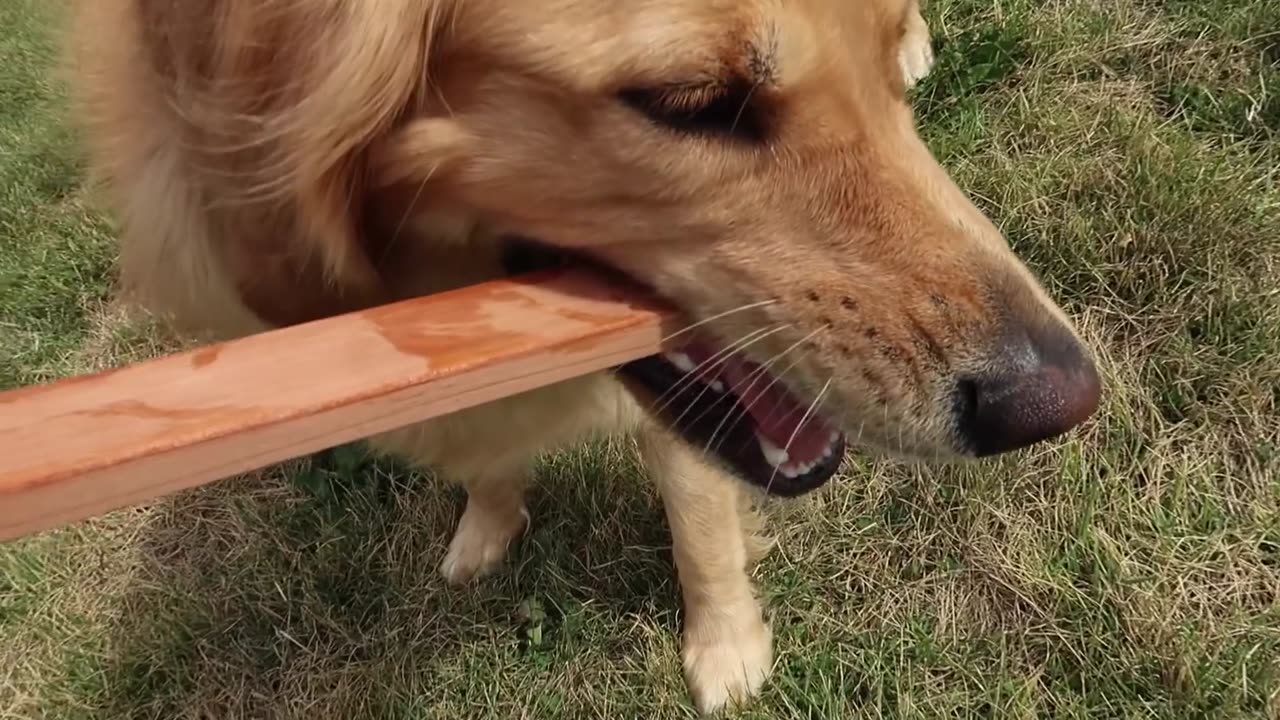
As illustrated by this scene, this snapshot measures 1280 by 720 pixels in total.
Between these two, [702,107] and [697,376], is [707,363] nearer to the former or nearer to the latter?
[697,376]

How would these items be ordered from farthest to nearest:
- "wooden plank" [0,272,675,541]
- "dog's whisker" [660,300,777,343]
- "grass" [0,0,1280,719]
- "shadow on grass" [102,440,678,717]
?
"shadow on grass" [102,440,678,717] < "grass" [0,0,1280,719] < "dog's whisker" [660,300,777,343] < "wooden plank" [0,272,675,541]

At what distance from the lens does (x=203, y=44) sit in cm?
120

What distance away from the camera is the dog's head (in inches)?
46.3

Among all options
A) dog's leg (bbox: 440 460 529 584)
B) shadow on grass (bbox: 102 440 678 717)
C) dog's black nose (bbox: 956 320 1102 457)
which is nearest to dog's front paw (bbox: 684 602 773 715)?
shadow on grass (bbox: 102 440 678 717)

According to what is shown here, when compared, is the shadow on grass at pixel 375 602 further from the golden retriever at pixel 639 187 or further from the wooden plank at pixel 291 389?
the wooden plank at pixel 291 389

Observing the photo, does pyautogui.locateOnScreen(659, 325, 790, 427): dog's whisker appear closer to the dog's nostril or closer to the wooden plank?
the wooden plank

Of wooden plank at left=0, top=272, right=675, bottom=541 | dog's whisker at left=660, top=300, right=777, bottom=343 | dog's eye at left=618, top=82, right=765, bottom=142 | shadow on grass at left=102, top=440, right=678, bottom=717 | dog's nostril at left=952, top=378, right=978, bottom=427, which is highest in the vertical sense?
dog's eye at left=618, top=82, right=765, bottom=142

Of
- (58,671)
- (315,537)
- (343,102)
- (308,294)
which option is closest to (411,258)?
(308,294)

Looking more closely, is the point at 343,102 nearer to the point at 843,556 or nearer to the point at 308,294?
the point at 308,294

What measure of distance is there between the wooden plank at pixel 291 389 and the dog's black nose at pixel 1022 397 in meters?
0.42

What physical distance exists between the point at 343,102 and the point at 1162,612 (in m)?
1.91

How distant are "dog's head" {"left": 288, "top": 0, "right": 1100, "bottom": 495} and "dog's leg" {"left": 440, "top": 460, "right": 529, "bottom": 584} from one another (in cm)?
124

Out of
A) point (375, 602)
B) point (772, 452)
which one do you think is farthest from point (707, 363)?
point (375, 602)

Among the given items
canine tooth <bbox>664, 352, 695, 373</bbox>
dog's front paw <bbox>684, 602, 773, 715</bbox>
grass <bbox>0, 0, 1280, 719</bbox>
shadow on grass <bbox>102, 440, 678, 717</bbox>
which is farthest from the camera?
shadow on grass <bbox>102, 440, 678, 717</bbox>
